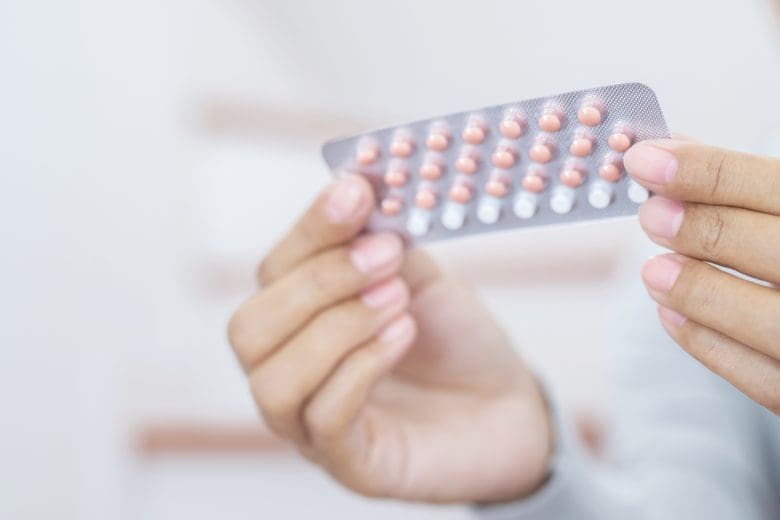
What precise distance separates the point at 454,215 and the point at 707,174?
15 cm

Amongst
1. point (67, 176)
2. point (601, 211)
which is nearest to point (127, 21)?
point (67, 176)

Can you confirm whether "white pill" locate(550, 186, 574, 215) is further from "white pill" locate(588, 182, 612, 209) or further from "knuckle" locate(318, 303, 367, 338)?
"knuckle" locate(318, 303, 367, 338)

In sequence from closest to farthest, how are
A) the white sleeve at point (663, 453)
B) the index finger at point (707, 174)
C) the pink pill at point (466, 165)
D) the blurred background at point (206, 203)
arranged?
the index finger at point (707, 174) → the pink pill at point (466, 165) → the white sleeve at point (663, 453) → the blurred background at point (206, 203)

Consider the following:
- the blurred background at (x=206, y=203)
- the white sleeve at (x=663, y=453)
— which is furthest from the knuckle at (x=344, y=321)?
the blurred background at (x=206, y=203)

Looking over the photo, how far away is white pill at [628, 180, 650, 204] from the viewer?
14.2 inches

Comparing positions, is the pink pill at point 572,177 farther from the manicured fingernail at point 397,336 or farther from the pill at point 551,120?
the manicured fingernail at point 397,336

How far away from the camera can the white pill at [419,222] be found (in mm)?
441

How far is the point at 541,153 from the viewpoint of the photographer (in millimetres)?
378

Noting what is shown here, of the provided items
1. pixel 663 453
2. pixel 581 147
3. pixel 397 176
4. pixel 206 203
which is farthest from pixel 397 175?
pixel 206 203

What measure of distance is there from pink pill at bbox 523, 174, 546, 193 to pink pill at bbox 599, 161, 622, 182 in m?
0.03

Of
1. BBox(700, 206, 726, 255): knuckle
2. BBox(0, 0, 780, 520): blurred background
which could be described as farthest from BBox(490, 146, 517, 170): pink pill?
BBox(0, 0, 780, 520): blurred background

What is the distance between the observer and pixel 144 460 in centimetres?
108

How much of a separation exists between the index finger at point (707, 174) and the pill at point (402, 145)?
0.12 metres

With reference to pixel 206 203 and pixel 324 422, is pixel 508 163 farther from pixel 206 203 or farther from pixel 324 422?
pixel 206 203
